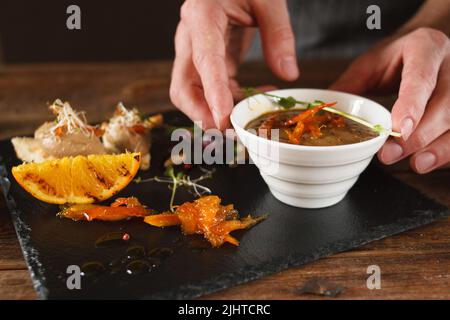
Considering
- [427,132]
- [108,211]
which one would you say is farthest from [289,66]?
[108,211]

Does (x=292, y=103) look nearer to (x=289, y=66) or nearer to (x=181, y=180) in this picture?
(x=289, y=66)

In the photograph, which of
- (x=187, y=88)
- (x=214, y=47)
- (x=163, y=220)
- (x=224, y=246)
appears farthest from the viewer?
(x=187, y=88)

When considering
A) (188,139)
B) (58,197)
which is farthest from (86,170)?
(188,139)

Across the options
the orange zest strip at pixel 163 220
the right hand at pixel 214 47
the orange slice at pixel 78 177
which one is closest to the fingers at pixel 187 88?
the right hand at pixel 214 47

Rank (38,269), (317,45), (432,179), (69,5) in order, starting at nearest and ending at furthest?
(38,269)
(432,179)
(317,45)
(69,5)

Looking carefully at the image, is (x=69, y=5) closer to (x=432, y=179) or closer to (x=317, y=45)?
(x=317, y=45)

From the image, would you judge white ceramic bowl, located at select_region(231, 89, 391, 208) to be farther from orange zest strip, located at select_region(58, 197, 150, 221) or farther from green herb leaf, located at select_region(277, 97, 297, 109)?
orange zest strip, located at select_region(58, 197, 150, 221)
